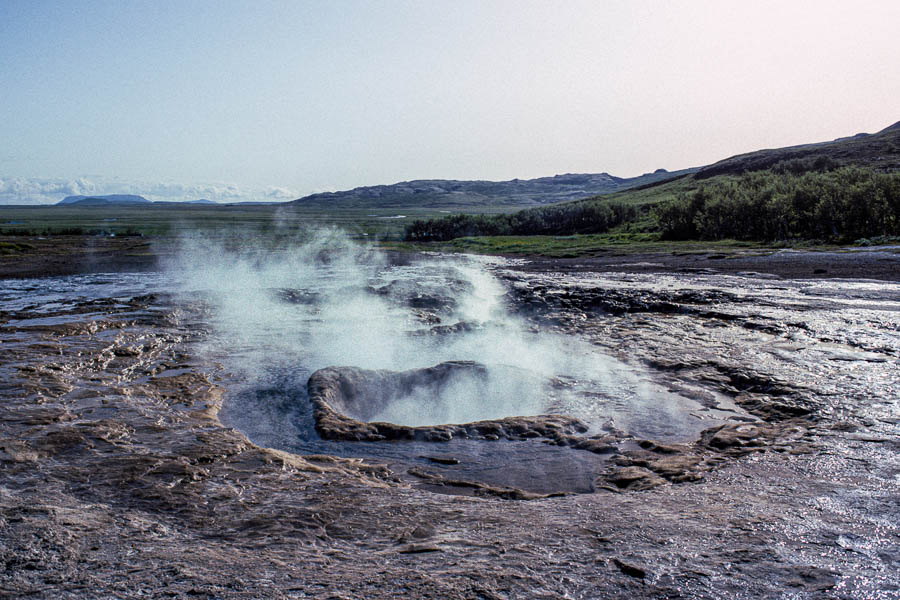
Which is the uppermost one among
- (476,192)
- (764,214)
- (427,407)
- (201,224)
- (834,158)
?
(476,192)

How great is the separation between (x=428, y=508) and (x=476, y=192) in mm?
165974

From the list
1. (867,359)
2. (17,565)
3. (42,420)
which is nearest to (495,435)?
(17,565)

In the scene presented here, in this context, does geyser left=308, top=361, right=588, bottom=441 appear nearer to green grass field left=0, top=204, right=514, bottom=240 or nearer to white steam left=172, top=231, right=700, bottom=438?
white steam left=172, top=231, right=700, bottom=438

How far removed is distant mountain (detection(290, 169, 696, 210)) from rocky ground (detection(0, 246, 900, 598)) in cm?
12487

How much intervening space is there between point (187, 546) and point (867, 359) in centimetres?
816

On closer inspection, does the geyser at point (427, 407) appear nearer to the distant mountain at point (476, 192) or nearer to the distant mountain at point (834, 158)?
the distant mountain at point (834, 158)

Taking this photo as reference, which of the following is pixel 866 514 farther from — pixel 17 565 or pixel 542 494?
pixel 17 565

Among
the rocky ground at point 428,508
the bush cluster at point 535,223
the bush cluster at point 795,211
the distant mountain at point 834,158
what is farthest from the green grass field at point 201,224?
the rocky ground at point 428,508

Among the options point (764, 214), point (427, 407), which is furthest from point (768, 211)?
point (427, 407)

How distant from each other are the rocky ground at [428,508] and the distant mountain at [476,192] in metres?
125

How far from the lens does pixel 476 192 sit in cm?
16638

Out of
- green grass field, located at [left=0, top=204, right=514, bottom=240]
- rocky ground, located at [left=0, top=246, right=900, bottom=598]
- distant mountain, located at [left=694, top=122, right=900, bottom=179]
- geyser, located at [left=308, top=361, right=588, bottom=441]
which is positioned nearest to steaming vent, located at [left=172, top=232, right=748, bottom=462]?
geyser, located at [left=308, top=361, right=588, bottom=441]

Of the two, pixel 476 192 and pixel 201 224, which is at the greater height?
pixel 476 192

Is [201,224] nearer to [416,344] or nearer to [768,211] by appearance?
[768,211]
